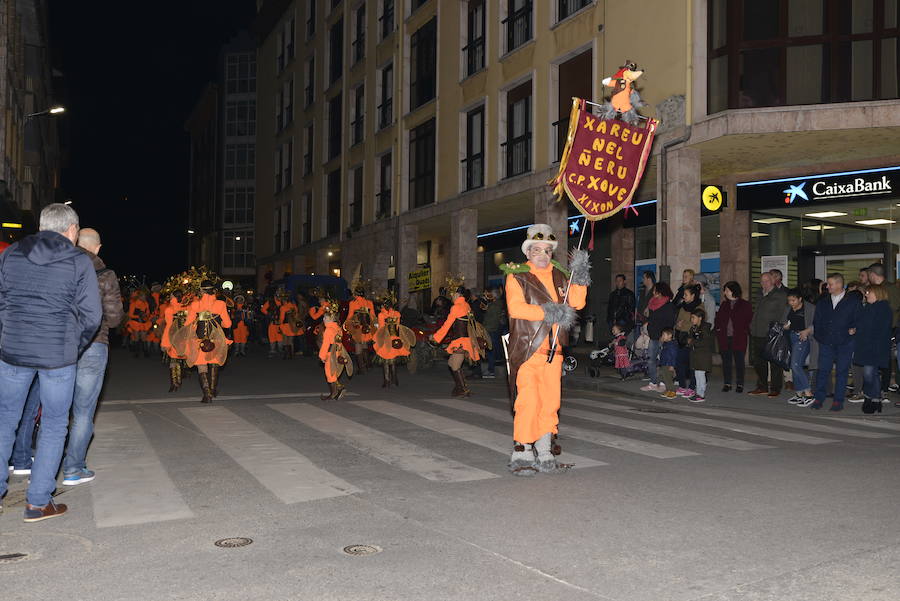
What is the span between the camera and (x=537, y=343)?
6.75 metres

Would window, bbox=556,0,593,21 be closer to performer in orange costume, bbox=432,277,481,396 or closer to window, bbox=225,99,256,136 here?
performer in orange costume, bbox=432,277,481,396

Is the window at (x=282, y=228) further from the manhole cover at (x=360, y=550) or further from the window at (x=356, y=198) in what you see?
the manhole cover at (x=360, y=550)

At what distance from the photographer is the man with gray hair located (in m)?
5.23

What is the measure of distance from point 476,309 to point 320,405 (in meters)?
5.75

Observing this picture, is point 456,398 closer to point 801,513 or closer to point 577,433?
point 577,433

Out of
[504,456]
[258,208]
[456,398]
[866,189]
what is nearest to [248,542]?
[504,456]

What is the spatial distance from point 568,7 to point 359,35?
51.4 ft

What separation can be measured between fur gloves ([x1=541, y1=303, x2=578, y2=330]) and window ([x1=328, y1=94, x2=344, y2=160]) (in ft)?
105

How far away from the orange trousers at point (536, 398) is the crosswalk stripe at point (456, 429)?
0.59 meters

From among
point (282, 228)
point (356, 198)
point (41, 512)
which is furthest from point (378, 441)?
point (282, 228)

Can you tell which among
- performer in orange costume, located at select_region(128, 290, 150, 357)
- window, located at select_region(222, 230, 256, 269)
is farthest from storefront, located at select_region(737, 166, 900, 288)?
window, located at select_region(222, 230, 256, 269)

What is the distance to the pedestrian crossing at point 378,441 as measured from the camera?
20.1ft

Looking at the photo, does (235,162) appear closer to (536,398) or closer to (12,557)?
(536,398)

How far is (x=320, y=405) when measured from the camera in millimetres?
→ 11391
